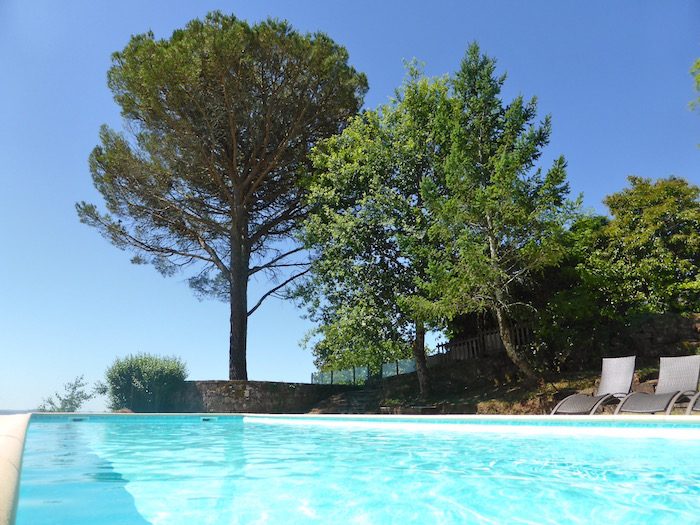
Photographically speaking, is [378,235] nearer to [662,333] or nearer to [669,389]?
[662,333]

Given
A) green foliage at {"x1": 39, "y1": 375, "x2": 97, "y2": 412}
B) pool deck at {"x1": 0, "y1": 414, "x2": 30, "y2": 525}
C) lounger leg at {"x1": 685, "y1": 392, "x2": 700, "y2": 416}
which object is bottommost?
lounger leg at {"x1": 685, "y1": 392, "x2": 700, "y2": 416}

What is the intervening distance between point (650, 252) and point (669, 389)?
38.7ft

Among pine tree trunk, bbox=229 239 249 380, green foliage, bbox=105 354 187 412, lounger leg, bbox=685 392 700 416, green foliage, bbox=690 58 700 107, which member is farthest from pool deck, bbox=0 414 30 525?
green foliage, bbox=690 58 700 107

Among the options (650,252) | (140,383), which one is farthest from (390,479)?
(140,383)

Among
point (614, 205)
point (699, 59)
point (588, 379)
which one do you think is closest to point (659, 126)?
point (699, 59)

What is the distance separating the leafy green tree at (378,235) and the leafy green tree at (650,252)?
230 inches

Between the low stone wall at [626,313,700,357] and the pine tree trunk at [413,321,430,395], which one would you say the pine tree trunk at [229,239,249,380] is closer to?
the pine tree trunk at [413,321,430,395]

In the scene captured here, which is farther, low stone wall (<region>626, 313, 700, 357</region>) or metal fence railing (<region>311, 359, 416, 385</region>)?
metal fence railing (<region>311, 359, 416, 385</region>)

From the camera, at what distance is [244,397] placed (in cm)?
1803

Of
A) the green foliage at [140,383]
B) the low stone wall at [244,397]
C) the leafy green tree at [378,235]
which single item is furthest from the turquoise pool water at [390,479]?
the green foliage at [140,383]

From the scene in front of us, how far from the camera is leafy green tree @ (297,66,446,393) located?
48.8ft

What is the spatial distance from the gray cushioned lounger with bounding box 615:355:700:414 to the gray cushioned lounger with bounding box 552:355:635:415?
1.84 ft

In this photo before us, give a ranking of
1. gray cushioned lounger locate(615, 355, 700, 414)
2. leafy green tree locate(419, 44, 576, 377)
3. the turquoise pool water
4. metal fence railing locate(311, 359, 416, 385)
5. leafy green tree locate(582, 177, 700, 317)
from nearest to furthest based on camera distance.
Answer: the turquoise pool water < gray cushioned lounger locate(615, 355, 700, 414) < leafy green tree locate(419, 44, 576, 377) < leafy green tree locate(582, 177, 700, 317) < metal fence railing locate(311, 359, 416, 385)

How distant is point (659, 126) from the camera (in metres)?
17.4
